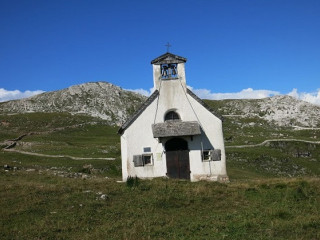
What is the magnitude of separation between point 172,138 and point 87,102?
4315 inches

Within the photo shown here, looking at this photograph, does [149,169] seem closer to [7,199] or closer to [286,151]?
[7,199]

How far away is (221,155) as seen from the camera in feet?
93.2

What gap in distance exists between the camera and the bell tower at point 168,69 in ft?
95.0

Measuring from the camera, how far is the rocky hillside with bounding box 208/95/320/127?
11706cm

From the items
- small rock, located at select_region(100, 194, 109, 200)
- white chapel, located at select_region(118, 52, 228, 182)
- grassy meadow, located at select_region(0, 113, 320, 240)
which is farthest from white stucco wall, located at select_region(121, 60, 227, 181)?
small rock, located at select_region(100, 194, 109, 200)

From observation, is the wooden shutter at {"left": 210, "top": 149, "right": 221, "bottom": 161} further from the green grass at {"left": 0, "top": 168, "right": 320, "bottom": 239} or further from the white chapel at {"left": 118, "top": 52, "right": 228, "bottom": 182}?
the green grass at {"left": 0, "top": 168, "right": 320, "bottom": 239}

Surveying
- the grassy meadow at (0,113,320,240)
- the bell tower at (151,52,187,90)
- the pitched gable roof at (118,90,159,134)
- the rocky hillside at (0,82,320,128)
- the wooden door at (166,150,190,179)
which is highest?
the rocky hillside at (0,82,320,128)

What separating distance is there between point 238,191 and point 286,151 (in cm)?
4310

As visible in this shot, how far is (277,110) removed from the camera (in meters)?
131

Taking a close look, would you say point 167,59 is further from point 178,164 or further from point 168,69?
point 178,164

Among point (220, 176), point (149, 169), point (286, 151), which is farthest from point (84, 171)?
point (286, 151)

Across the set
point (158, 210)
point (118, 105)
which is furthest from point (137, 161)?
point (118, 105)

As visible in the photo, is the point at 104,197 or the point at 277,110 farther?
the point at 277,110

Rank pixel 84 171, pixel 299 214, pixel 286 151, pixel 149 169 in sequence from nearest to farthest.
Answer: pixel 299 214, pixel 149 169, pixel 84 171, pixel 286 151
